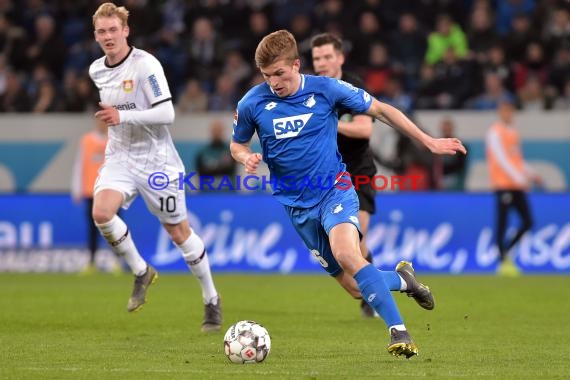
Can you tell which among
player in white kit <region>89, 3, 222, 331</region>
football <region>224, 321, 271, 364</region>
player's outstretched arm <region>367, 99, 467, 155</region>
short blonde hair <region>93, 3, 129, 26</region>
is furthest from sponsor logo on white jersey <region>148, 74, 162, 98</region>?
football <region>224, 321, 271, 364</region>

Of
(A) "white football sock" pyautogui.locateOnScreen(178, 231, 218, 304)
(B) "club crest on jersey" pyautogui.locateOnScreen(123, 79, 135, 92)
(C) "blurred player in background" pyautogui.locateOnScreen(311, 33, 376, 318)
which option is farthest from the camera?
(C) "blurred player in background" pyautogui.locateOnScreen(311, 33, 376, 318)

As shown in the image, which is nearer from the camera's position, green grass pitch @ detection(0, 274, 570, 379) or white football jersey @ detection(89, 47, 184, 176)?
green grass pitch @ detection(0, 274, 570, 379)

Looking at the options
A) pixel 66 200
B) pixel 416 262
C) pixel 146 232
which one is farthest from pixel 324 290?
pixel 66 200

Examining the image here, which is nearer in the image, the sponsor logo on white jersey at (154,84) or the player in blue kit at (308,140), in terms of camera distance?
the player in blue kit at (308,140)

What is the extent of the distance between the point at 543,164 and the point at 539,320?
27.7 feet

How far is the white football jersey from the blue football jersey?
1.77 metres

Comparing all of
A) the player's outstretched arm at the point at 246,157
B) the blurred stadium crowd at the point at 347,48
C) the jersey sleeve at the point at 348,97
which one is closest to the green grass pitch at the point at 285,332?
the player's outstretched arm at the point at 246,157

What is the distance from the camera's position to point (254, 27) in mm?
21062

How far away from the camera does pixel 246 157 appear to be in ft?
27.1

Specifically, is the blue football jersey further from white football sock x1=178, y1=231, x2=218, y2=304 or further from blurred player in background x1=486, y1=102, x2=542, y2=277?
blurred player in background x1=486, y1=102, x2=542, y2=277

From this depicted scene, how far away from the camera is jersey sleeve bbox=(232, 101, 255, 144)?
27.6 ft

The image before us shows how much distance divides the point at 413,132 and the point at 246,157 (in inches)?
46.1

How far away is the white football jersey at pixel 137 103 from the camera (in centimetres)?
998

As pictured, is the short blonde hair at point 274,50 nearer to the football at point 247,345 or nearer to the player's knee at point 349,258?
the player's knee at point 349,258
